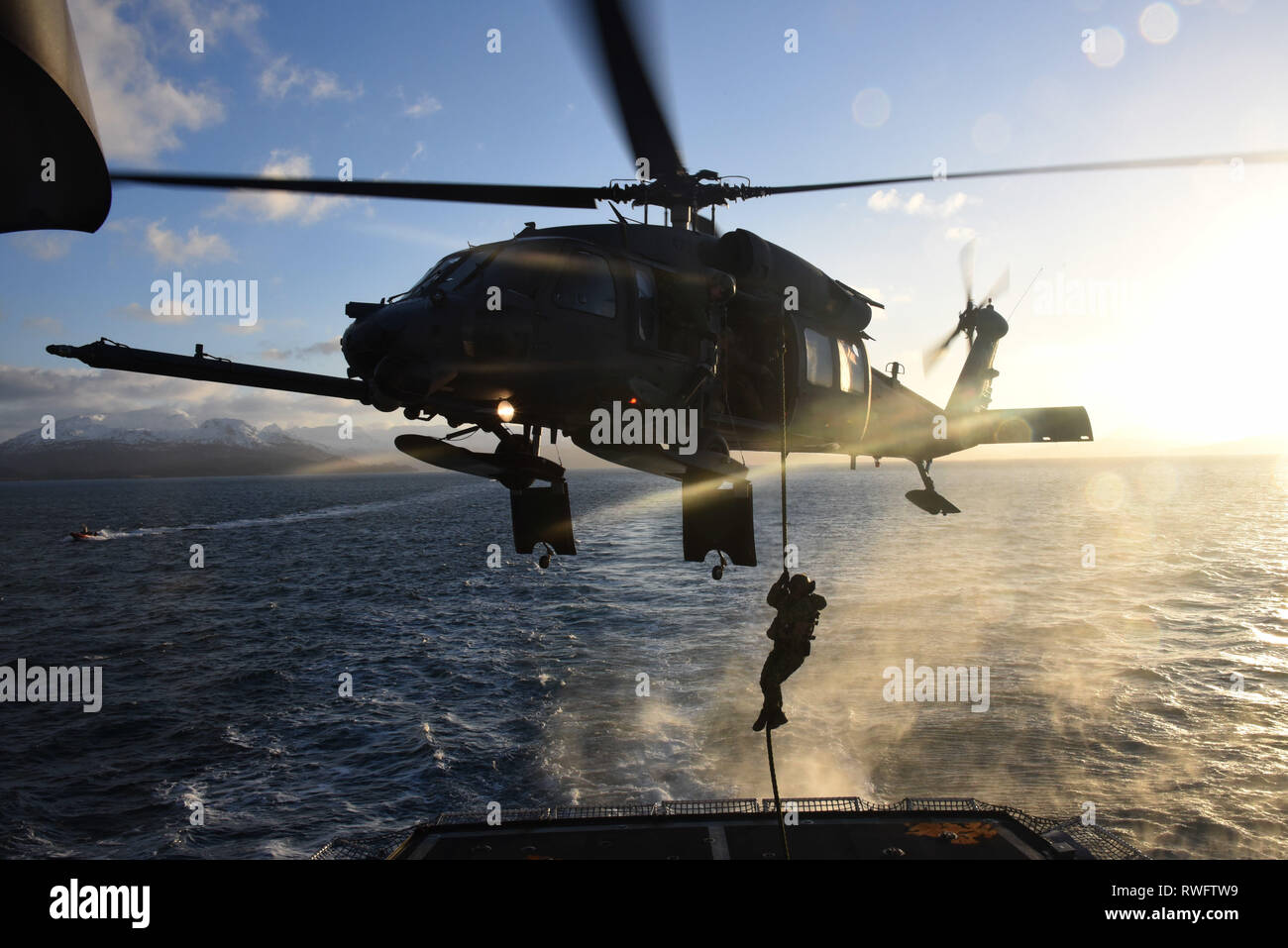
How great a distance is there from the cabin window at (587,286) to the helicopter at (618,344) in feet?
0.06

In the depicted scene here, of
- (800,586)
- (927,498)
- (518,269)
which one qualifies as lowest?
(800,586)

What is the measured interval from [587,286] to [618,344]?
84 centimetres

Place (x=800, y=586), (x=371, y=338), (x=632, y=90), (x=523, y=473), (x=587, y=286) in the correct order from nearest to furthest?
(x=632, y=90)
(x=371, y=338)
(x=800, y=586)
(x=587, y=286)
(x=523, y=473)

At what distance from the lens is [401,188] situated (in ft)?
27.6

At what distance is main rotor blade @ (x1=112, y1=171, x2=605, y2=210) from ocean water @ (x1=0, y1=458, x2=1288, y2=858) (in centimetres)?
2821

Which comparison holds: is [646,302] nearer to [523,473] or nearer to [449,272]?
[449,272]

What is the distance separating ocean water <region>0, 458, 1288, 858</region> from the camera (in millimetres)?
32500

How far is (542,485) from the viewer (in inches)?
487

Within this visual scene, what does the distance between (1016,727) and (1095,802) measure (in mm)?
7074

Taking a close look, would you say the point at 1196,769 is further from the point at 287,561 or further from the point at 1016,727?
the point at 287,561

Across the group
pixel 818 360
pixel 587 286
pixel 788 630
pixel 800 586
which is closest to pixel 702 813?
pixel 818 360

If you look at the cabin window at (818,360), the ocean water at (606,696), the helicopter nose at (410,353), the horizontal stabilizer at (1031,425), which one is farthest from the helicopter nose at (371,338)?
the ocean water at (606,696)
